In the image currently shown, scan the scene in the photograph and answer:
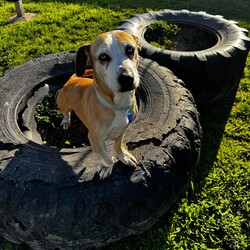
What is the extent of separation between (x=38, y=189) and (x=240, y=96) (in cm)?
361

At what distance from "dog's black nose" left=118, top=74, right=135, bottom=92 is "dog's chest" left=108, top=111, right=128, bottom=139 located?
0.37m

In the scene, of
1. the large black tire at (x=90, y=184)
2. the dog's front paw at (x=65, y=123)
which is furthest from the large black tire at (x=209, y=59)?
the dog's front paw at (x=65, y=123)

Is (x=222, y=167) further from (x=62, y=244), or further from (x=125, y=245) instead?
(x=62, y=244)

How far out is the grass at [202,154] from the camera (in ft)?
10.3

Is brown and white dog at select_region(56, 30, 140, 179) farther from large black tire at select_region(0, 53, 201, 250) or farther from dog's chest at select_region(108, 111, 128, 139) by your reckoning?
large black tire at select_region(0, 53, 201, 250)

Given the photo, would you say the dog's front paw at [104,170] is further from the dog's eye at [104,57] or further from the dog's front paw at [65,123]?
the dog's front paw at [65,123]

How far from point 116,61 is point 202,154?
2.27m

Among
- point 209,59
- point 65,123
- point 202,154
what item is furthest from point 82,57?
point 202,154

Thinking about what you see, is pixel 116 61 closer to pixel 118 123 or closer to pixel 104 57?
pixel 104 57

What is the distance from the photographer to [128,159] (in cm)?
268

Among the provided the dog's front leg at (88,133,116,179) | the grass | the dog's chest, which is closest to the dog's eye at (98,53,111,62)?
the dog's chest

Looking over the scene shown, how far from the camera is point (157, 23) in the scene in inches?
188

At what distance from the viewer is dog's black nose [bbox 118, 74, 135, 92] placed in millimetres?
2107

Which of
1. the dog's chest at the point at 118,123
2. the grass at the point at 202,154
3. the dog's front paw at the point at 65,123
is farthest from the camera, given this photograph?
the dog's front paw at the point at 65,123
